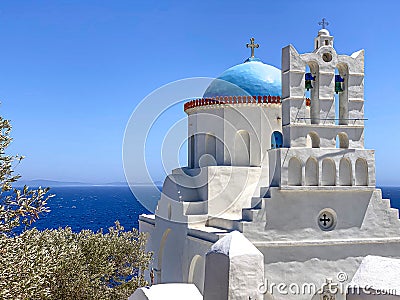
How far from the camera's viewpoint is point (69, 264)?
30.9 feet

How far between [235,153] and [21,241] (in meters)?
9.34

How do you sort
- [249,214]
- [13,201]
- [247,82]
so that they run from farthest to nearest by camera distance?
[247,82]
[249,214]
[13,201]

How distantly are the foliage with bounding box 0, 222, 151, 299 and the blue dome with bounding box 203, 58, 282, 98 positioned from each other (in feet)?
20.0

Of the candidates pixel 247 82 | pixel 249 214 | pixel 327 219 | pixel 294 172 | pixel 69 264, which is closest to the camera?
pixel 69 264

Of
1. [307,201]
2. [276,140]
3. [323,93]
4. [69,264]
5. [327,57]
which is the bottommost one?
[69,264]

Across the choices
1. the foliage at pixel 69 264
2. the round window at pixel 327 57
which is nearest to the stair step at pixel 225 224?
the foliage at pixel 69 264

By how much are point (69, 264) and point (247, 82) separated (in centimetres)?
892

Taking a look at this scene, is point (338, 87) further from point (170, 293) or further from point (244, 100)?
point (170, 293)

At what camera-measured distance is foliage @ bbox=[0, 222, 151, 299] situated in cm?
628

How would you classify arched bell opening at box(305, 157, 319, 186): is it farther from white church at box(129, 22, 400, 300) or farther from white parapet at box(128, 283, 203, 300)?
white parapet at box(128, 283, 203, 300)

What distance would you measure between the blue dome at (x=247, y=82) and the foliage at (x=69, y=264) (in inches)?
240

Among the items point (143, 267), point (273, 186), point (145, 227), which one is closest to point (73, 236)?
point (143, 267)

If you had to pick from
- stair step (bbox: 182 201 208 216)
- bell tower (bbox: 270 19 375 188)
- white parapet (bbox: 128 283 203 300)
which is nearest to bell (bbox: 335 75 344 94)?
bell tower (bbox: 270 19 375 188)

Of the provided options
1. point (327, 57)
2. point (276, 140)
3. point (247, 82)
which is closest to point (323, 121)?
point (327, 57)
